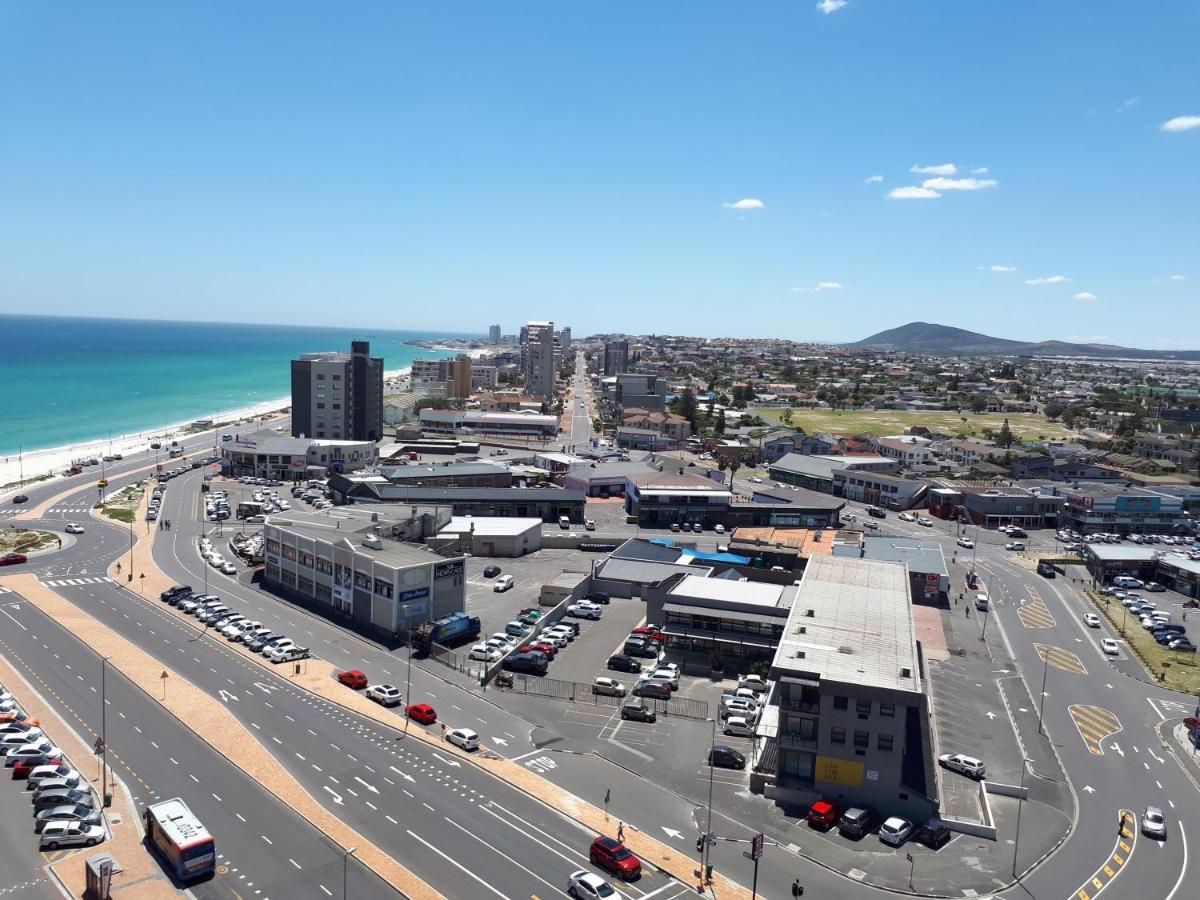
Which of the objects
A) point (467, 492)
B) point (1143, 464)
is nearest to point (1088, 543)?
point (1143, 464)

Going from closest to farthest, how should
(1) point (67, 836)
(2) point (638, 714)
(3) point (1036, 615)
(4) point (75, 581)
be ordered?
(1) point (67, 836) < (2) point (638, 714) < (4) point (75, 581) < (3) point (1036, 615)

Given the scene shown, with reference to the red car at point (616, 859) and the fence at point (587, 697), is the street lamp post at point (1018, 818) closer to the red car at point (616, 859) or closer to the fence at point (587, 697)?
the red car at point (616, 859)

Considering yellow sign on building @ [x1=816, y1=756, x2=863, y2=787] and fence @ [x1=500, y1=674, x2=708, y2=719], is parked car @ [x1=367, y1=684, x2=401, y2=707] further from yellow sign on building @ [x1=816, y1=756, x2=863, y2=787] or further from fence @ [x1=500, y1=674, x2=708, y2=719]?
yellow sign on building @ [x1=816, y1=756, x2=863, y2=787]

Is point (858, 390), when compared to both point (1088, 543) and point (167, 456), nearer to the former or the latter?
point (1088, 543)

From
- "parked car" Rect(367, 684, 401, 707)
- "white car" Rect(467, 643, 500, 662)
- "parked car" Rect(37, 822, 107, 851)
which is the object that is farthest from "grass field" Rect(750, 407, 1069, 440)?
"parked car" Rect(37, 822, 107, 851)

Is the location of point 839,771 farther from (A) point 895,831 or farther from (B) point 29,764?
(B) point 29,764

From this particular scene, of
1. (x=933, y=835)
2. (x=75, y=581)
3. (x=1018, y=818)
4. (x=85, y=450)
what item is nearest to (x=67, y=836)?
(x=933, y=835)
